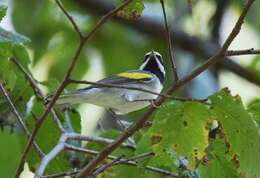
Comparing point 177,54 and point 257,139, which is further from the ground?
point 177,54

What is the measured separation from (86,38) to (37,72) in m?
3.60

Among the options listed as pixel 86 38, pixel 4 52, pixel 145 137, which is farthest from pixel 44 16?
pixel 86 38

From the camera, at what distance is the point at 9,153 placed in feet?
12.7

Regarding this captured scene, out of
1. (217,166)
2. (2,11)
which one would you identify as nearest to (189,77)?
(217,166)

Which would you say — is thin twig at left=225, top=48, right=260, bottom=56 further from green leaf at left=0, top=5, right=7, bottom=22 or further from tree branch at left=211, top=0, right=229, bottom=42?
tree branch at left=211, top=0, right=229, bottom=42

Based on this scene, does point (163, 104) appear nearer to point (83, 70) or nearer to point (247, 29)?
point (83, 70)

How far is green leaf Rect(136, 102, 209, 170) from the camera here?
7.73 feet

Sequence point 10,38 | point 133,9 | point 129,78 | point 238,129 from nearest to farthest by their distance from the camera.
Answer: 1. point 238,129
2. point 133,9
3. point 10,38
4. point 129,78

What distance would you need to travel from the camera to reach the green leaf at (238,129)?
92.3 inches

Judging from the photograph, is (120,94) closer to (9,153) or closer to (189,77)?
(9,153)

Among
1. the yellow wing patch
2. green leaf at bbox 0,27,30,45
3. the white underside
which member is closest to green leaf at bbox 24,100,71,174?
the white underside

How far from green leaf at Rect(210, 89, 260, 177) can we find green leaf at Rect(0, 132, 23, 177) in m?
1.60

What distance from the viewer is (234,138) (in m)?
2.40

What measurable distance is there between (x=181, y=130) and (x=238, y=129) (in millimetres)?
173
